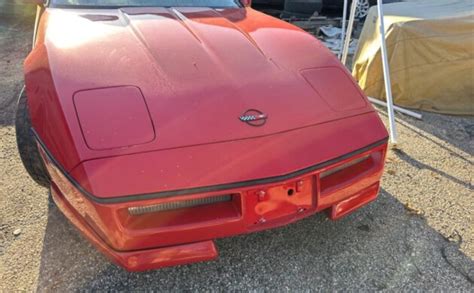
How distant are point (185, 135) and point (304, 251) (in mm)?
1011

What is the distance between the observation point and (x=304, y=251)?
2.30m

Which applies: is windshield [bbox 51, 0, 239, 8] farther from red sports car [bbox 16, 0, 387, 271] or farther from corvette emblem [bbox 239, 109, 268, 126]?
corvette emblem [bbox 239, 109, 268, 126]

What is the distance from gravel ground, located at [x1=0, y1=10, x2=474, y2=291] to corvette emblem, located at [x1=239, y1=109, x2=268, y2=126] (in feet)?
2.55

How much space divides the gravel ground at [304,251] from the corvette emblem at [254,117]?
777 millimetres

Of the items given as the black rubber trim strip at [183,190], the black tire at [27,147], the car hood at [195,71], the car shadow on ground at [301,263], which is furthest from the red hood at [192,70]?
the car shadow on ground at [301,263]

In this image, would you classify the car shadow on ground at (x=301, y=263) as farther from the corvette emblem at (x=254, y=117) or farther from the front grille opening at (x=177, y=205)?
the corvette emblem at (x=254, y=117)

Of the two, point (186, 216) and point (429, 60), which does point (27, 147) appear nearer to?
point (186, 216)

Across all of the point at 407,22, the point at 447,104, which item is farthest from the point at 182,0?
the point at 447,104

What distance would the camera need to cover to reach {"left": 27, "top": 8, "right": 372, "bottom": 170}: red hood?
6.20 feet

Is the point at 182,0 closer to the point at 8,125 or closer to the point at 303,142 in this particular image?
the point at 303,142

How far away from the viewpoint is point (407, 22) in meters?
4.17

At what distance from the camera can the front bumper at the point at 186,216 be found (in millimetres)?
1681

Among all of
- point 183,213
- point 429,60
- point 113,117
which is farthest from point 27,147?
point 429,60

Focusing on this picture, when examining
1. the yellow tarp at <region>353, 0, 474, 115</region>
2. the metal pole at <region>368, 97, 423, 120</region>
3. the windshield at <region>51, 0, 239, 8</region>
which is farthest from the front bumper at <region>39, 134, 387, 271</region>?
the yellow tarp at <region>353, 0, 474, 115</region>
